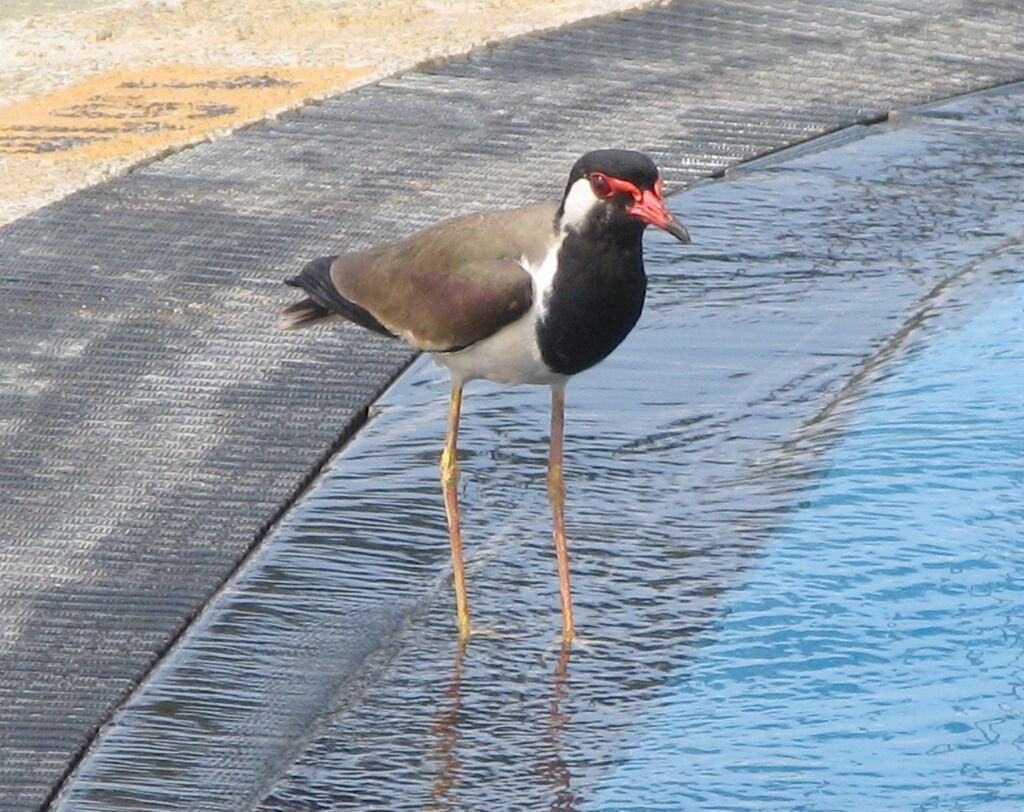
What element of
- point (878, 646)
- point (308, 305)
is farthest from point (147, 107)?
point (878, 646)

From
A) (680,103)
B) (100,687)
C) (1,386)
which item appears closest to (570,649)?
(100,687)

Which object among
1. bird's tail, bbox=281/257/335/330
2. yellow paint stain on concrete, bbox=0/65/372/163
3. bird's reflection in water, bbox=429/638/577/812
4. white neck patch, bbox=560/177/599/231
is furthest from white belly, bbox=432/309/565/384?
yellow paint stain on concrete, bbox=0/65/372/163

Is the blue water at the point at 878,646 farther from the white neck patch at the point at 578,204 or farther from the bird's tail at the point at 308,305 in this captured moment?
the bird's tail at the point at 308,305

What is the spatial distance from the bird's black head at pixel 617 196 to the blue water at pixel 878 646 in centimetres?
98

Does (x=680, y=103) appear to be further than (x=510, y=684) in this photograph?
Yes

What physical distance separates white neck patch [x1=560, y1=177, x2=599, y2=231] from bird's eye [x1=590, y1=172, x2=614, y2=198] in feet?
0.05

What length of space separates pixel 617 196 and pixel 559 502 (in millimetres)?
895

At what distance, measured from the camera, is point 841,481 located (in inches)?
201

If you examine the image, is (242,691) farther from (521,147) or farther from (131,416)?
(521,147)

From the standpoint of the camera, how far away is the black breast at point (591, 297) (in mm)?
4113

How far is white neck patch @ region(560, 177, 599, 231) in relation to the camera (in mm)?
4082

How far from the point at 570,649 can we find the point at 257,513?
0.93 metres

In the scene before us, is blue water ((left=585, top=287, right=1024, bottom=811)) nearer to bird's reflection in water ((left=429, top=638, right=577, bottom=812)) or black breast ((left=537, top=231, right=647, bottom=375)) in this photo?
bird's reflection in water ((left=429, top=638, right=577, bottom=812))

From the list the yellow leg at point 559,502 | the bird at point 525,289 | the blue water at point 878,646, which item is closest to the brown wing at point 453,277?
the bird at point 525,289
